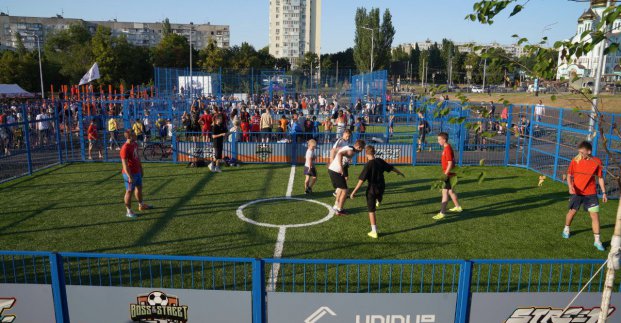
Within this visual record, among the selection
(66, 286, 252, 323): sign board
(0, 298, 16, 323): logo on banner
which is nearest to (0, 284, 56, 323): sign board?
(0, 298, 16, 323): logo on banner

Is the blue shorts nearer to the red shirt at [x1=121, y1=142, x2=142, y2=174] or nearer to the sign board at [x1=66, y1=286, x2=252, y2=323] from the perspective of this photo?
the red shirt at [x1=121, y1=142, x2=142, y2=174]

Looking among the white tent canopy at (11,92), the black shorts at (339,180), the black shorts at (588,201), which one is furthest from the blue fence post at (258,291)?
the white tent canopy at (11,92)

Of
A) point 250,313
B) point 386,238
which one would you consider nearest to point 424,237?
point 386,238

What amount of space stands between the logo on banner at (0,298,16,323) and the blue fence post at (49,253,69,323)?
480mm

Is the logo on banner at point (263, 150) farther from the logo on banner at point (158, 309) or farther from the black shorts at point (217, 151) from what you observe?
the logo on banner at point (158, 309)

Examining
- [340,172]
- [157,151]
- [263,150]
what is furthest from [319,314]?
[157,151]

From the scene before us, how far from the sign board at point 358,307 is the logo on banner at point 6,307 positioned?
2.75m

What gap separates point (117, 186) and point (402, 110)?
85.0ft

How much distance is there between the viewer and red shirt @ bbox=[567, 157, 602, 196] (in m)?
7.86

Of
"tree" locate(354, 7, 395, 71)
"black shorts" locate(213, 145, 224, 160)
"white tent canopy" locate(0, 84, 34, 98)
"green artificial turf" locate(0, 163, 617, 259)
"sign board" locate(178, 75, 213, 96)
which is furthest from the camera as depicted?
"tree" locate(354, 7, 395, 71)

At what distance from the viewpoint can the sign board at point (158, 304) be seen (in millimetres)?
4320

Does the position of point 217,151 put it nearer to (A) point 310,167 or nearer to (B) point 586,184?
(A) point 310,167

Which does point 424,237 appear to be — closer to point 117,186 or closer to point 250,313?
point 250,313

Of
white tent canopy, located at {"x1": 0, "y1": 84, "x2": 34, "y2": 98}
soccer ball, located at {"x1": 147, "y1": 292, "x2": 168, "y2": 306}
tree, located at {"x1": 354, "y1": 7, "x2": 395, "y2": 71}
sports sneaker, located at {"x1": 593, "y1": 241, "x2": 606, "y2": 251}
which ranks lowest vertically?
sports sneaker, located at {"x1": 593, "y1": 241, "x2": 606, "y2": 251}
